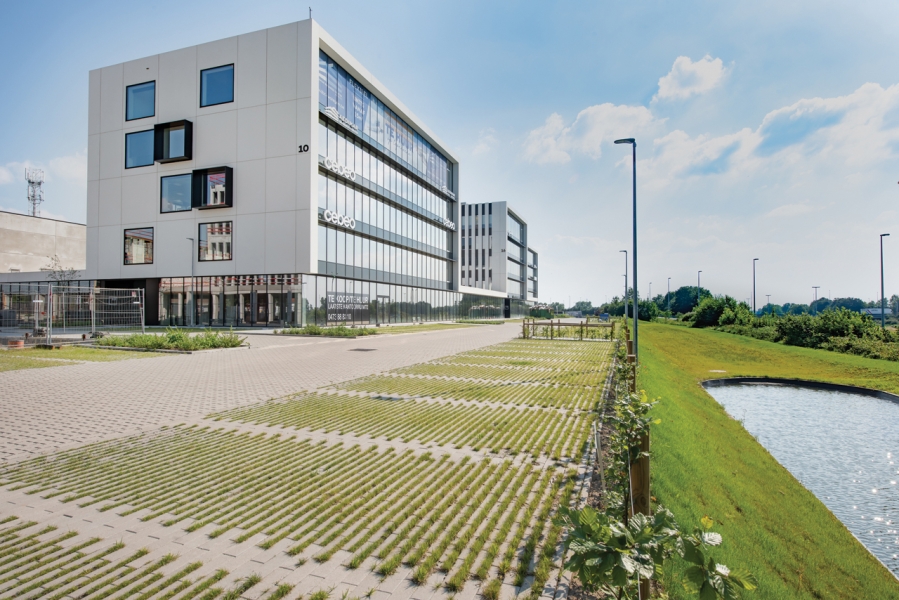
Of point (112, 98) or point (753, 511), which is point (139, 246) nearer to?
point (112, 98)

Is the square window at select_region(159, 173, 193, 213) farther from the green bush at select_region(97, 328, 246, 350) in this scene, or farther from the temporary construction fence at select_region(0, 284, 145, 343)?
the green bush at select_region(97, 328, 246, 350)

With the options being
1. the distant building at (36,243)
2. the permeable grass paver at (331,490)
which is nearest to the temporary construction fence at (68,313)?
the permeable grass paver at (331,490)

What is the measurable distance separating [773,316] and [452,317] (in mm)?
38691

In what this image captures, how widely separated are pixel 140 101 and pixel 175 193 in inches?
392

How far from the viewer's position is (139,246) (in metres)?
42.1

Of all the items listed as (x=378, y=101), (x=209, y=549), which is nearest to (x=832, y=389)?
(x=209, y=549)

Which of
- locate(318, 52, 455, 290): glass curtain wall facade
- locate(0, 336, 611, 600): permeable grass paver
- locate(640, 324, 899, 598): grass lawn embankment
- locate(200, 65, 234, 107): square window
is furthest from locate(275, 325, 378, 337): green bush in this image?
locate(640, 324, 899, 598): grass lawn embankment

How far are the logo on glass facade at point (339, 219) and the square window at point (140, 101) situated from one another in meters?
19.4

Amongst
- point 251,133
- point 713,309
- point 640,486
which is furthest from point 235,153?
point 713,309

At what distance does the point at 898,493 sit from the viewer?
8.55 m

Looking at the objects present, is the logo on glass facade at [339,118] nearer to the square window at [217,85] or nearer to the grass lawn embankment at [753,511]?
the square window at [217,85]

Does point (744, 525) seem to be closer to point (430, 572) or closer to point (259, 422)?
point (430, 572)

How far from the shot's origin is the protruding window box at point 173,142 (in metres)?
39.8

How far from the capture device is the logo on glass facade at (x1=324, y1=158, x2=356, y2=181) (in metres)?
38.9
